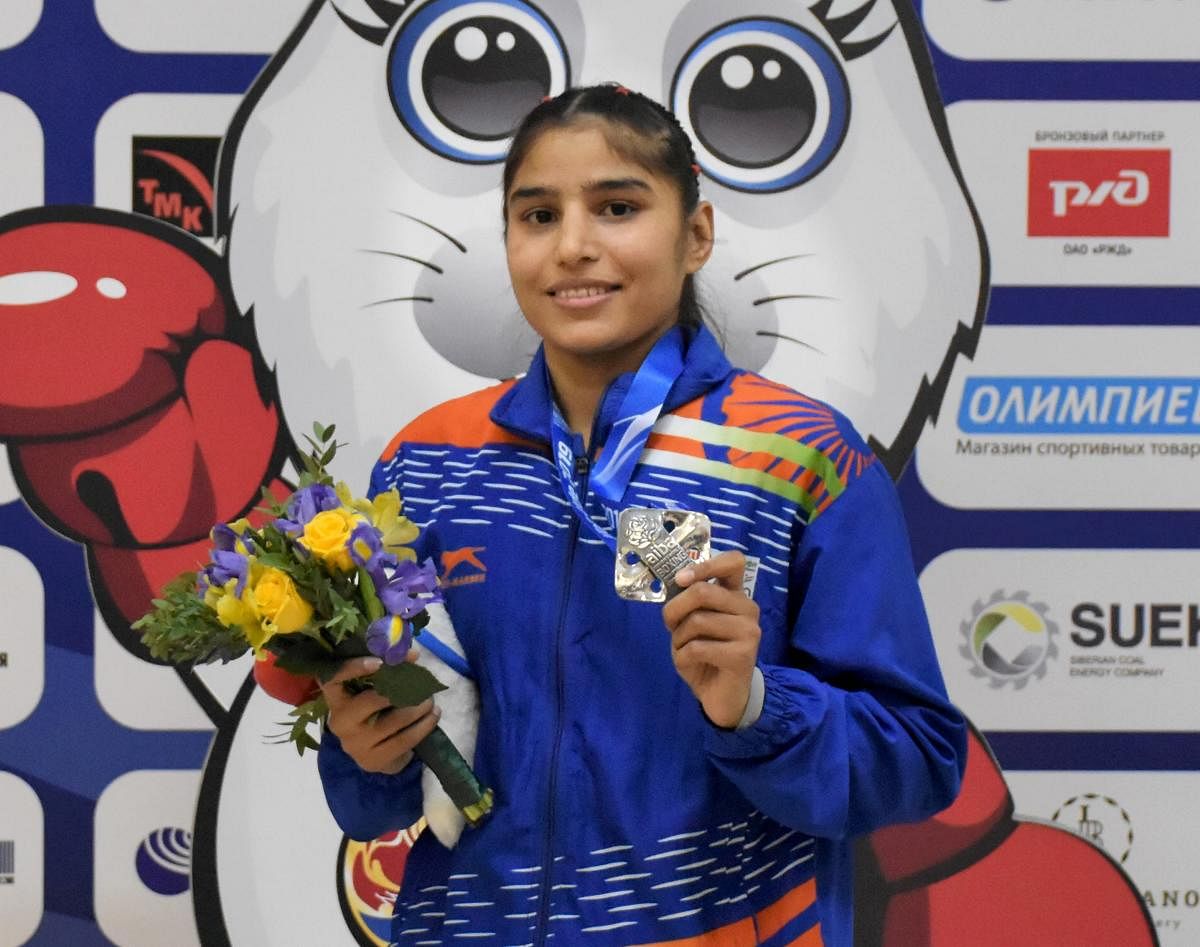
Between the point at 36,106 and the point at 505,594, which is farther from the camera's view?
the point at 36,106

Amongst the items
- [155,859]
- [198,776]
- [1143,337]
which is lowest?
[155,859]

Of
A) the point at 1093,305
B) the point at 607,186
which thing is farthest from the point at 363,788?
the point at 1093,305

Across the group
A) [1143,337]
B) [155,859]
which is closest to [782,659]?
[1143,337]

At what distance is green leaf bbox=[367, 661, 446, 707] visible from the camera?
126 cm

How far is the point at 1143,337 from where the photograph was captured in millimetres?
2252

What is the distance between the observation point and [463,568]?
1.42 m

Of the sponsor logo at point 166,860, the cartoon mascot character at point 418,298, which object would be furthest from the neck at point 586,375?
the sponsor logo at point 166,860

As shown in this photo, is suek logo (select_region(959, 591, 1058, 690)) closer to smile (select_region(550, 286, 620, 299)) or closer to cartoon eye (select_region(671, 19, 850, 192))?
cartoon eye (select_region(671, 19, 850, 192))

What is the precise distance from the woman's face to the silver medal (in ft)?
1.01

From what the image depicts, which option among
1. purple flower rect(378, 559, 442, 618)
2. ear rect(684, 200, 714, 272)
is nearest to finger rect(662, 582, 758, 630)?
purple flower rect(378, 559, 442, 618)

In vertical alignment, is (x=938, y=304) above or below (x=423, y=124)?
below

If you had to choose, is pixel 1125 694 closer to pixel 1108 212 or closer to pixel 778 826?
pixel 1108 212

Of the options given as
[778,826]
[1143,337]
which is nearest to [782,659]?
[778,826]

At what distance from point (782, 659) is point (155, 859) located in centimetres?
137
